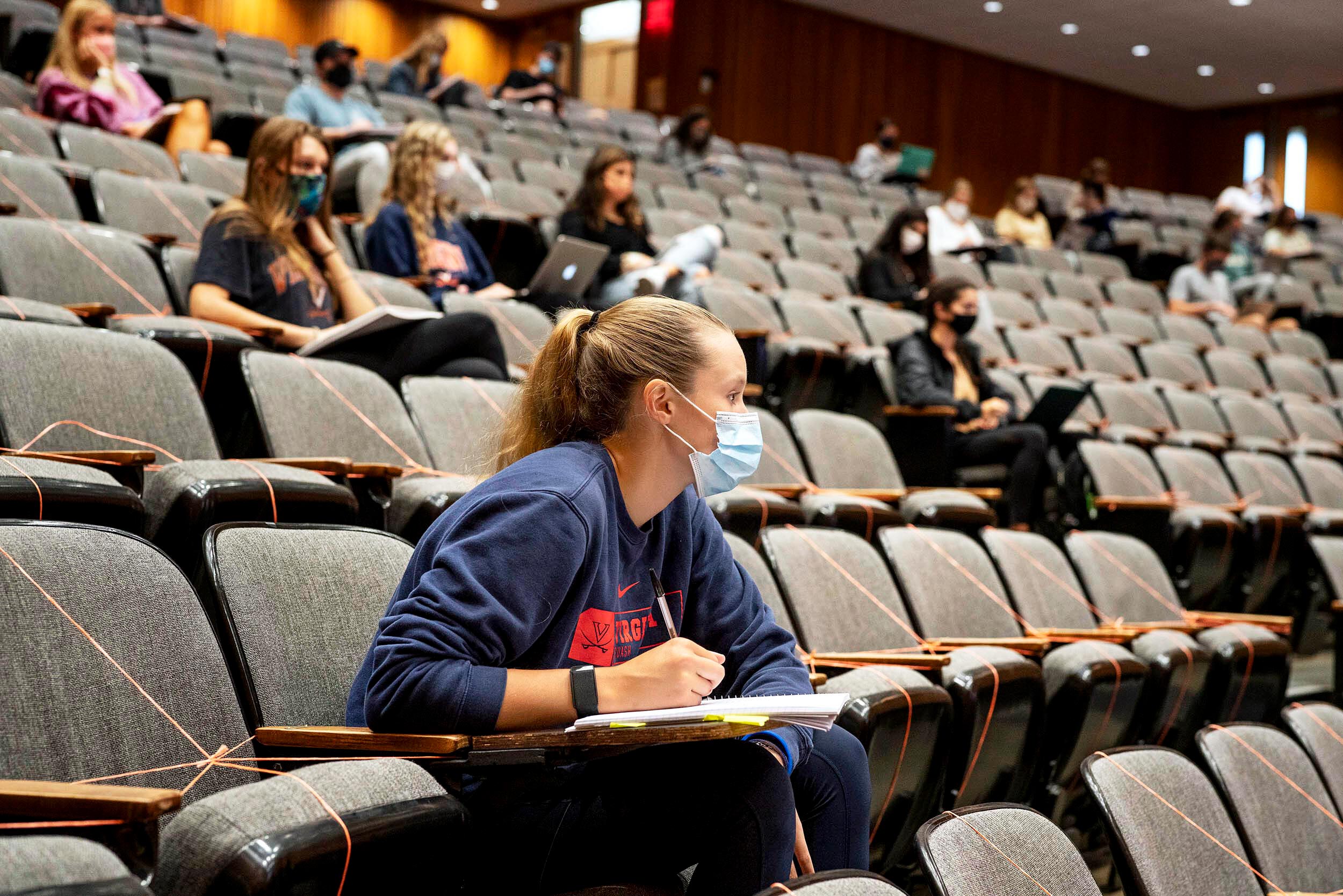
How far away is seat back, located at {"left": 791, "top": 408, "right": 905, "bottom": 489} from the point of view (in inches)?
89.2

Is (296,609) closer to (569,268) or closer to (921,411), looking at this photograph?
(569,268)

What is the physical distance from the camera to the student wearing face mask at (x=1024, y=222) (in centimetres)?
601

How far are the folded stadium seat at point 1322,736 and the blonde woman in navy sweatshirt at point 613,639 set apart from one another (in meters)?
0.69

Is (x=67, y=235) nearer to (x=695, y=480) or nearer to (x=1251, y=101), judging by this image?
(x=695, y=480)

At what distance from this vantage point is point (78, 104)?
9.75ft

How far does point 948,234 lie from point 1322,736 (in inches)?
140

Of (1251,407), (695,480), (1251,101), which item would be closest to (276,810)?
(695,480)

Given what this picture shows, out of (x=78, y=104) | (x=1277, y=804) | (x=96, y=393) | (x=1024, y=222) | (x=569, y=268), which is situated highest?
(x=1024, y=222)

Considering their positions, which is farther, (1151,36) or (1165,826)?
(1151,36)

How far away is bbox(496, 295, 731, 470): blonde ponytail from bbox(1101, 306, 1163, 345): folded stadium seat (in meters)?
3.81

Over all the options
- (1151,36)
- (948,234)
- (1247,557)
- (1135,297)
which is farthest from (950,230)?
(1151,36)

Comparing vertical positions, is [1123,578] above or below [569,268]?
below

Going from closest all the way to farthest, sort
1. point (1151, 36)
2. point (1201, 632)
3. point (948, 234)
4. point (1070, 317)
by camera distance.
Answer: point (1201, 632) → point (1070, 317) → point (948, 234) → point (1151, 36)

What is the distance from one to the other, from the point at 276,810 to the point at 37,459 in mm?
584
